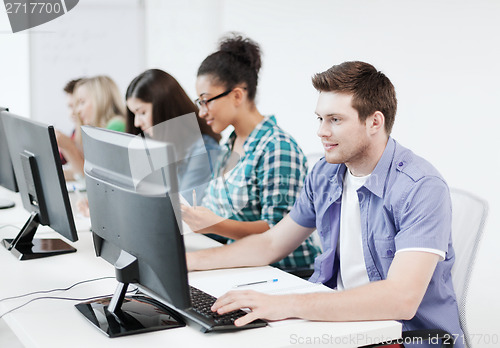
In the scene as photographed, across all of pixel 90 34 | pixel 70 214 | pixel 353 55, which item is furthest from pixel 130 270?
pixel 90 34

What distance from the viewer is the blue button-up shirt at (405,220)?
1518 mm

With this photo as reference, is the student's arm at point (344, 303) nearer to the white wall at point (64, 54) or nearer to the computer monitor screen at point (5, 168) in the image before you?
the computer monitor screen at point (5, 168)

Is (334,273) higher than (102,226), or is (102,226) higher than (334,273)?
(102,226)

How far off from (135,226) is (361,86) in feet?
2.54

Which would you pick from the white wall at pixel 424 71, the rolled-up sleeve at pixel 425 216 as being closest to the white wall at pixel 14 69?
the white wall at pixel 424 71

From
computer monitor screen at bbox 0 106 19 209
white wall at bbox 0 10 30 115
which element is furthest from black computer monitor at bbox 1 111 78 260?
white wall at bbox 0 10 30 115

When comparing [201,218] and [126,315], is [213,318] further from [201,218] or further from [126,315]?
[201,218]

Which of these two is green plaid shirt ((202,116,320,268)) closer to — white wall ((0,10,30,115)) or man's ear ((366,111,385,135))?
man's ear ((366,111,385,135))

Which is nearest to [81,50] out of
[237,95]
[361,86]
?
[237,95]

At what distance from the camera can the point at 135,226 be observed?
4.31ft

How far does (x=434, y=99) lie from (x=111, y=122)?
188 centimetres

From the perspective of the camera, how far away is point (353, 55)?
3.31m

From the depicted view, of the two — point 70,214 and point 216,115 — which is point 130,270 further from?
point 216,115

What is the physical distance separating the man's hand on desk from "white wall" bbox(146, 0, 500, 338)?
1.18 metres
